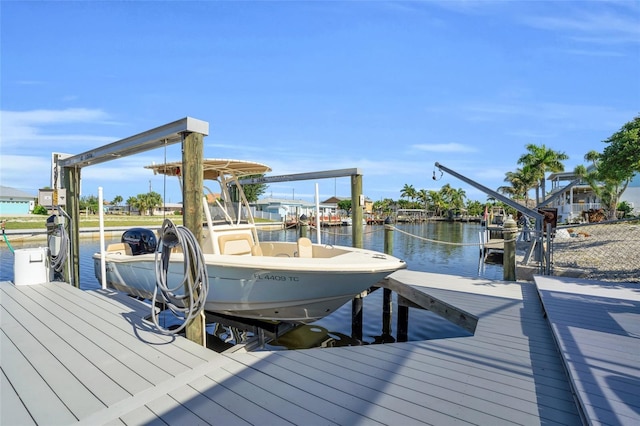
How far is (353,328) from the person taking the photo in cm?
770

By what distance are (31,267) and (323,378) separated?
260 inches

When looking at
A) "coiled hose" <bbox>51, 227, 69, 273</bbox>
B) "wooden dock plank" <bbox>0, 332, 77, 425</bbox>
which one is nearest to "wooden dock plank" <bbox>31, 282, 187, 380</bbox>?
"wooden dock plank" <bbox>0, 332, 77, 425</bbox>

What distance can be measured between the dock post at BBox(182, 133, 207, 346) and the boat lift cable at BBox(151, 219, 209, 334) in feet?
0.35

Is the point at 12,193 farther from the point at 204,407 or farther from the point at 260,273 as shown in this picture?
the point at 204,407

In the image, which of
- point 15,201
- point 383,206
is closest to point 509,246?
point 15,201

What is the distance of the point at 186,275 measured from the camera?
3977 millimetres

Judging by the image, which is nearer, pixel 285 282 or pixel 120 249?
pixel 285 282

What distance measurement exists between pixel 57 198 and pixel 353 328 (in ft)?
20.5

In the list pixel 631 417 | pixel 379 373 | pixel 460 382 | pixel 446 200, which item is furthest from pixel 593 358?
pixel 446 200

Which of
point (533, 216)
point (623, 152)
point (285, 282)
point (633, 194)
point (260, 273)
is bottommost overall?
point (285, 282)

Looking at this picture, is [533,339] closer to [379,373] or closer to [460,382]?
[460,382]

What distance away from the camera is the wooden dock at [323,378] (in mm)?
2510

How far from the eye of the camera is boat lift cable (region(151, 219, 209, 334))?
156 inches

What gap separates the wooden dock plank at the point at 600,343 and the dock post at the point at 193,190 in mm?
3515
